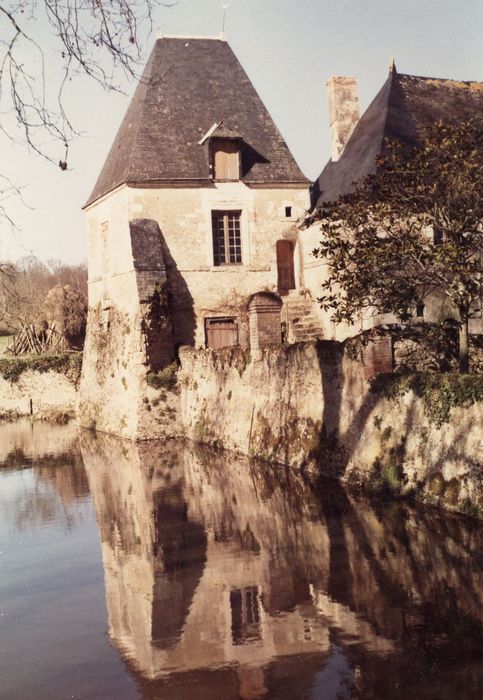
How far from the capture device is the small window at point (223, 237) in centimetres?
2442

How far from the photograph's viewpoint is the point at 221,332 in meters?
24.2

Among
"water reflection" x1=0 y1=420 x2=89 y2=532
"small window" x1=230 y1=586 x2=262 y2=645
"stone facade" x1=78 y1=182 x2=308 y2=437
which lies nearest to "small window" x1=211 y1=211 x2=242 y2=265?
"stone facade" x1=78 y1=182 x2=308 y2=437

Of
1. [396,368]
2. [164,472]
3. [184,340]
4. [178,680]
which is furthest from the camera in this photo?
[184,340]

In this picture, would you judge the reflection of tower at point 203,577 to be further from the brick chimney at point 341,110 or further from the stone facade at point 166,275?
the brick chimney at point 341,110

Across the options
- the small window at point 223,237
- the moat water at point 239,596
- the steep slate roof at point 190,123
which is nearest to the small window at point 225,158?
the steep slate roof at point 190,123

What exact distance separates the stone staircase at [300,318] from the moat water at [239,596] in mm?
10742

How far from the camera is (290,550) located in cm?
947

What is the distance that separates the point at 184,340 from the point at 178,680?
18.1 m

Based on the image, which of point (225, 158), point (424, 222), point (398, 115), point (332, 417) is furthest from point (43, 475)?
point (398, 115)

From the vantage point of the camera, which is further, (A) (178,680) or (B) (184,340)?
(B) (184,340)

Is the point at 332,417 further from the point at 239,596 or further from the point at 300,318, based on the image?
the point at 300,318

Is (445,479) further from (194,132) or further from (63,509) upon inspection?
(194,132)

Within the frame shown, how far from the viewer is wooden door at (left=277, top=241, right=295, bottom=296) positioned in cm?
2512

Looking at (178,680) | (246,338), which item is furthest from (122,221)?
(178,680)
